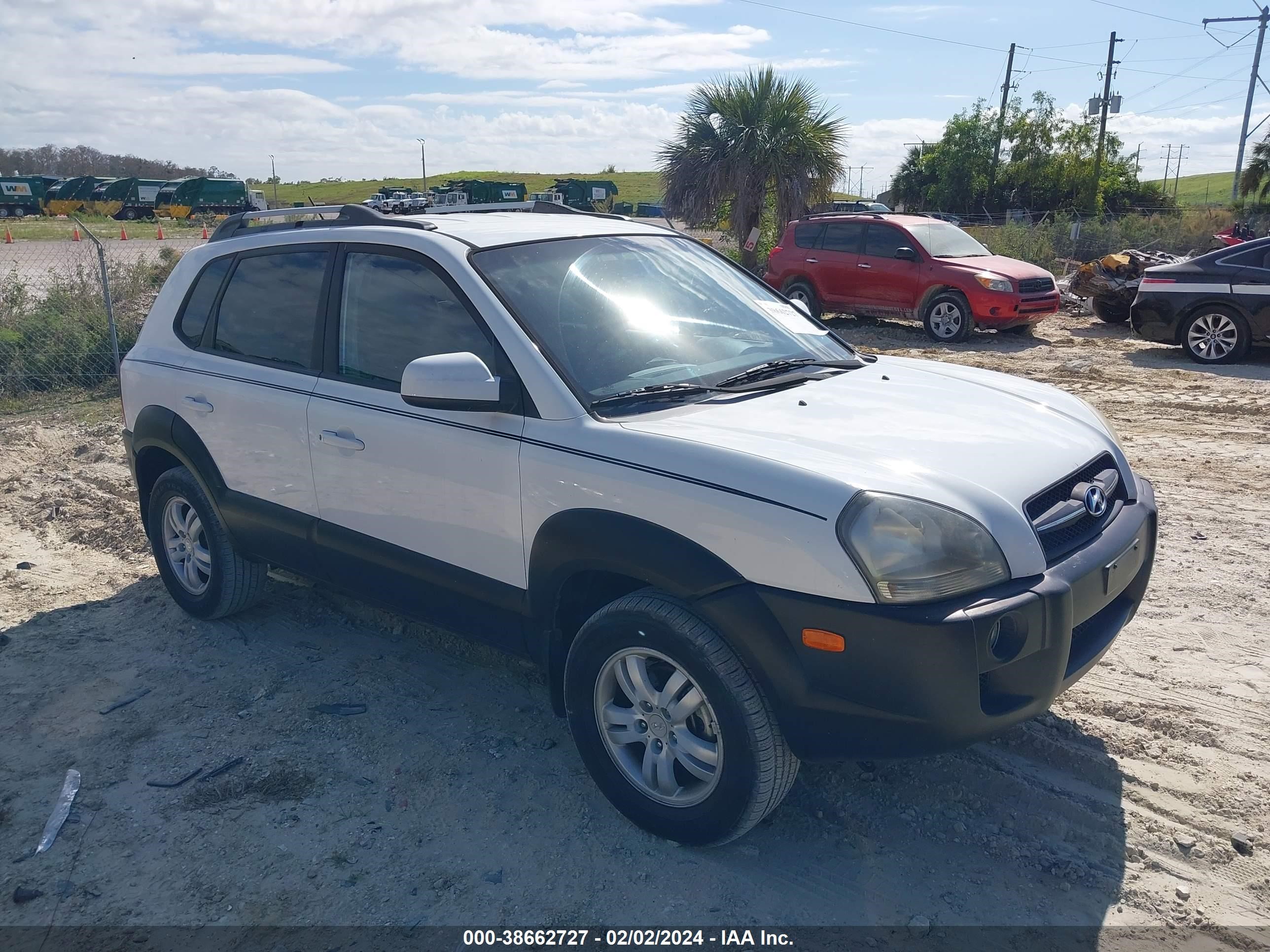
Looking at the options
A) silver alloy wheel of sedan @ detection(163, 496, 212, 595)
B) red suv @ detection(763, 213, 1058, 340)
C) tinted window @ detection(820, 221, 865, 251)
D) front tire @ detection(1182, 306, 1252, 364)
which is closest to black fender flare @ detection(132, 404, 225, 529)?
silver alloy wheel of sedan @ detection(163, 496, 212, 595)

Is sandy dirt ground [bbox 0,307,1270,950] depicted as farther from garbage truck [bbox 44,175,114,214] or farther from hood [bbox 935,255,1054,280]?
garbage truck [bbox 44,175,114,214]

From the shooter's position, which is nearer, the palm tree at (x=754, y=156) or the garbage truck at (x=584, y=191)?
the palm tree at (x=754, y=156)

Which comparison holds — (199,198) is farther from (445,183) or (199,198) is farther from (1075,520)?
(1075,520)

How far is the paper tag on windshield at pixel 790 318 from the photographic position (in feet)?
13.9

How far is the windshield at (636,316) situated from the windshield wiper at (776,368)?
0.03 m

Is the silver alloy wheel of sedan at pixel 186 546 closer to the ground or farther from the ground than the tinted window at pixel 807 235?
closer to the ground

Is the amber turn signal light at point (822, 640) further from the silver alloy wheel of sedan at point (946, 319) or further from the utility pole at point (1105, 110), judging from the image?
the utility pole at point (1105, 110)

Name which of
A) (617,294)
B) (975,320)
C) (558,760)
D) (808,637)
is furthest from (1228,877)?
(975,320)

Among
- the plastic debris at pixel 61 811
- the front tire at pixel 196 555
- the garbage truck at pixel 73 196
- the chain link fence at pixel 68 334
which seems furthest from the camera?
the garbage truck at pixel 73 196

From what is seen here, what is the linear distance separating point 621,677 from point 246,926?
1331 millimetres

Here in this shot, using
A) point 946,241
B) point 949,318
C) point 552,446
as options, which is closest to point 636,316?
point 552,446

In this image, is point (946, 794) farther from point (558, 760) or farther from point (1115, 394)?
point (1115, 394)

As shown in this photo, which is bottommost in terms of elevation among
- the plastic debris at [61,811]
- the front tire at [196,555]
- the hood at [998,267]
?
the plastic debris at [61,811]

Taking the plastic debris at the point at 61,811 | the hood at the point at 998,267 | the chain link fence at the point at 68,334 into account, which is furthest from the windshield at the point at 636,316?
the hood at the point at 998,267
